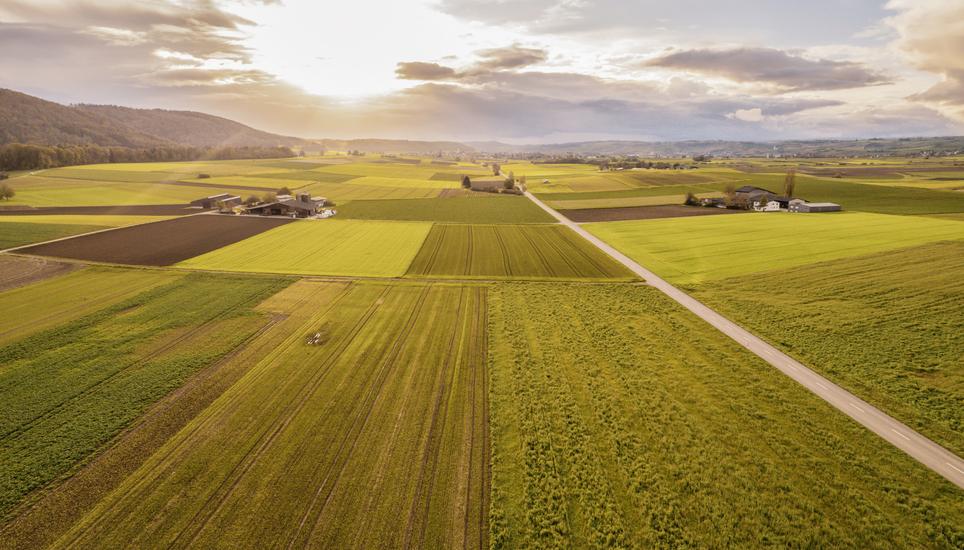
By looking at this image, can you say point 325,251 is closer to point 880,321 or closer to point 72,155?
point 880,321

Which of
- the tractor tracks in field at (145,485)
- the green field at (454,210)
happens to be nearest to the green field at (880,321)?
the tractor tracks in field at (145,485)

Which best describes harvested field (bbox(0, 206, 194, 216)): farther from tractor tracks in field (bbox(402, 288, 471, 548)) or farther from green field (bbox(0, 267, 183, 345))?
tractor tracks in field (bbox(402, 288, 471, 548))

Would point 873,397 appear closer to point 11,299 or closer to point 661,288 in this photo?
point 661,288

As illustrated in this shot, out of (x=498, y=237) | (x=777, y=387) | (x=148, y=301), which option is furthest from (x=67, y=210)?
(x=777, y=387)

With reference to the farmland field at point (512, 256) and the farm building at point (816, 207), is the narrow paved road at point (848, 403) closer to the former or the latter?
the farmland field at point (512, 256)

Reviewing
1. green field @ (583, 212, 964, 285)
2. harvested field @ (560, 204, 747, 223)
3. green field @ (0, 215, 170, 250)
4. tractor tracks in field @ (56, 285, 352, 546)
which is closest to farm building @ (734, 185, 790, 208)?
harvested field @ (560, 204, 747, 223)

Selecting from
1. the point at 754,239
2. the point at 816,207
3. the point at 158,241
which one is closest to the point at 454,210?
the point at 158,241
